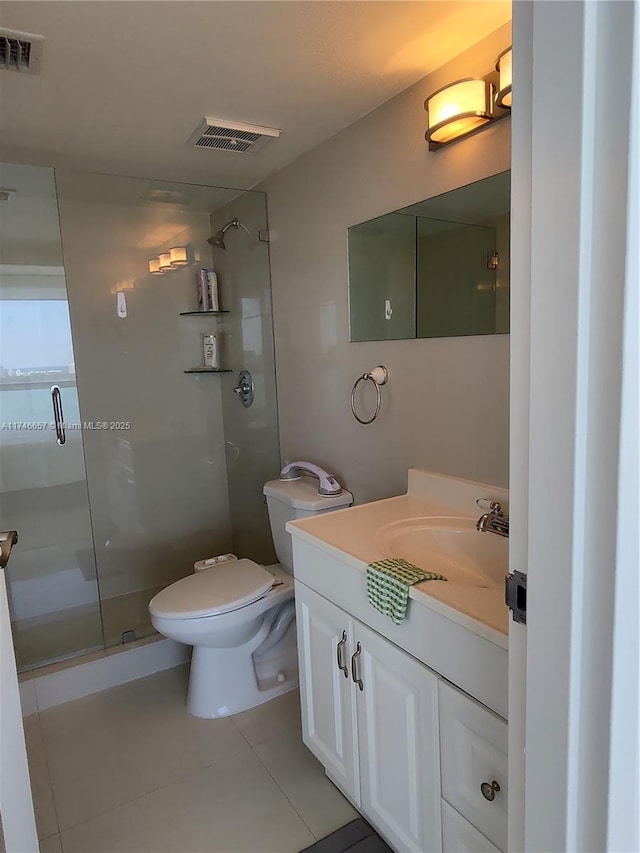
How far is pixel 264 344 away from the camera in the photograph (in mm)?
2717

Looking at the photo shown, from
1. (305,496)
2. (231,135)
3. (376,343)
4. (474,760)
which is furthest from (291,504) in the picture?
(231,135)

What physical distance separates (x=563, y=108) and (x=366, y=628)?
3.81 ft

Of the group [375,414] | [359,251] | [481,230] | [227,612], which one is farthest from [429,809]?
[359,251]

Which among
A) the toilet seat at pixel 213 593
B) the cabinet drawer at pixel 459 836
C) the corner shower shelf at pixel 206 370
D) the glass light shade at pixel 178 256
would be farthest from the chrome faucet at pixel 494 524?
the glass light shade at pixel 178 256

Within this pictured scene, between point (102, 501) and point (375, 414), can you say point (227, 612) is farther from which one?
point (102, 501)

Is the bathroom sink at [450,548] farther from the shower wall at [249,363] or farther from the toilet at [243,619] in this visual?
the shower wall at [249,363]

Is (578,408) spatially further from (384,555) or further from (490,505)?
(490,505)

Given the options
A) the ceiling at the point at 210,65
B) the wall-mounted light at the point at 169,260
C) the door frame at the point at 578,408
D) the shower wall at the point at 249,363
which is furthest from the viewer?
the wall-mounted light at the point at 169,260

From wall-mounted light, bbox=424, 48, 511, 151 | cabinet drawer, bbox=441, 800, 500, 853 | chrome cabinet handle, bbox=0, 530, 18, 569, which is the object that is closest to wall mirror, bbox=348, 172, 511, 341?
wall-mounted light, bbox=424, 48, 511, 151

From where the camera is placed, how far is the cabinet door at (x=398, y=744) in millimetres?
1215

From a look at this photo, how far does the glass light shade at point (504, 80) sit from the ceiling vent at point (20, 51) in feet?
3.82

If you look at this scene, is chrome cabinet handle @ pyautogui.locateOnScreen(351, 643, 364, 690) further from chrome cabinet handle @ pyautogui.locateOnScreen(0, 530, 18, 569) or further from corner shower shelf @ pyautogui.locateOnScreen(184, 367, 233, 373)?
corner shower shelf @ pyautogui.locateOnScreen(184, 367, 233, 373)

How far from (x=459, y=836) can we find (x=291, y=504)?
119 cm

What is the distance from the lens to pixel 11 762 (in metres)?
1.13
